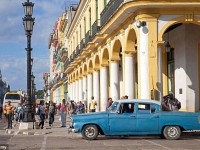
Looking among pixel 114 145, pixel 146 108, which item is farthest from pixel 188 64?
pixel 114 145

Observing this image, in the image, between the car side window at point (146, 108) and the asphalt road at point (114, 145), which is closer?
the asphalt road at point (114, 145)

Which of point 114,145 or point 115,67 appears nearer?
point 114,145

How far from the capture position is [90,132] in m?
15.2

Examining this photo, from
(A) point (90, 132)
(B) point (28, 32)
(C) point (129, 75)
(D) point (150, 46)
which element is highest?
(B) point (28, 32)

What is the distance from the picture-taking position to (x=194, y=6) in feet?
59.9

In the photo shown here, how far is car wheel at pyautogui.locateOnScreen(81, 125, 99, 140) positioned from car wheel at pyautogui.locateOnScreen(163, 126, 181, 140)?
2.36m

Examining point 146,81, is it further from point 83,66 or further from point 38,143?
point 83,66

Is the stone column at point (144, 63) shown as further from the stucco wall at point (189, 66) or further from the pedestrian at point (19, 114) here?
the pedestrian at point (19, 114)

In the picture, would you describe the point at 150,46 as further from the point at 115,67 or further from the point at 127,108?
the point at 115,67

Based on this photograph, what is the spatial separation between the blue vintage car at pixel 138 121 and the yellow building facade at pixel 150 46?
3.30 meters

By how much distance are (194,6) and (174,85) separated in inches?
259

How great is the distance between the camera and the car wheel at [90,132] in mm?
15180

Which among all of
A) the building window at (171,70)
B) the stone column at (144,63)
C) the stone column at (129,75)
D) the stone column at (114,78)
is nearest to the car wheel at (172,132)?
the stone column at (144,63)

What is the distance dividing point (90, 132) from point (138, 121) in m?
1.71
